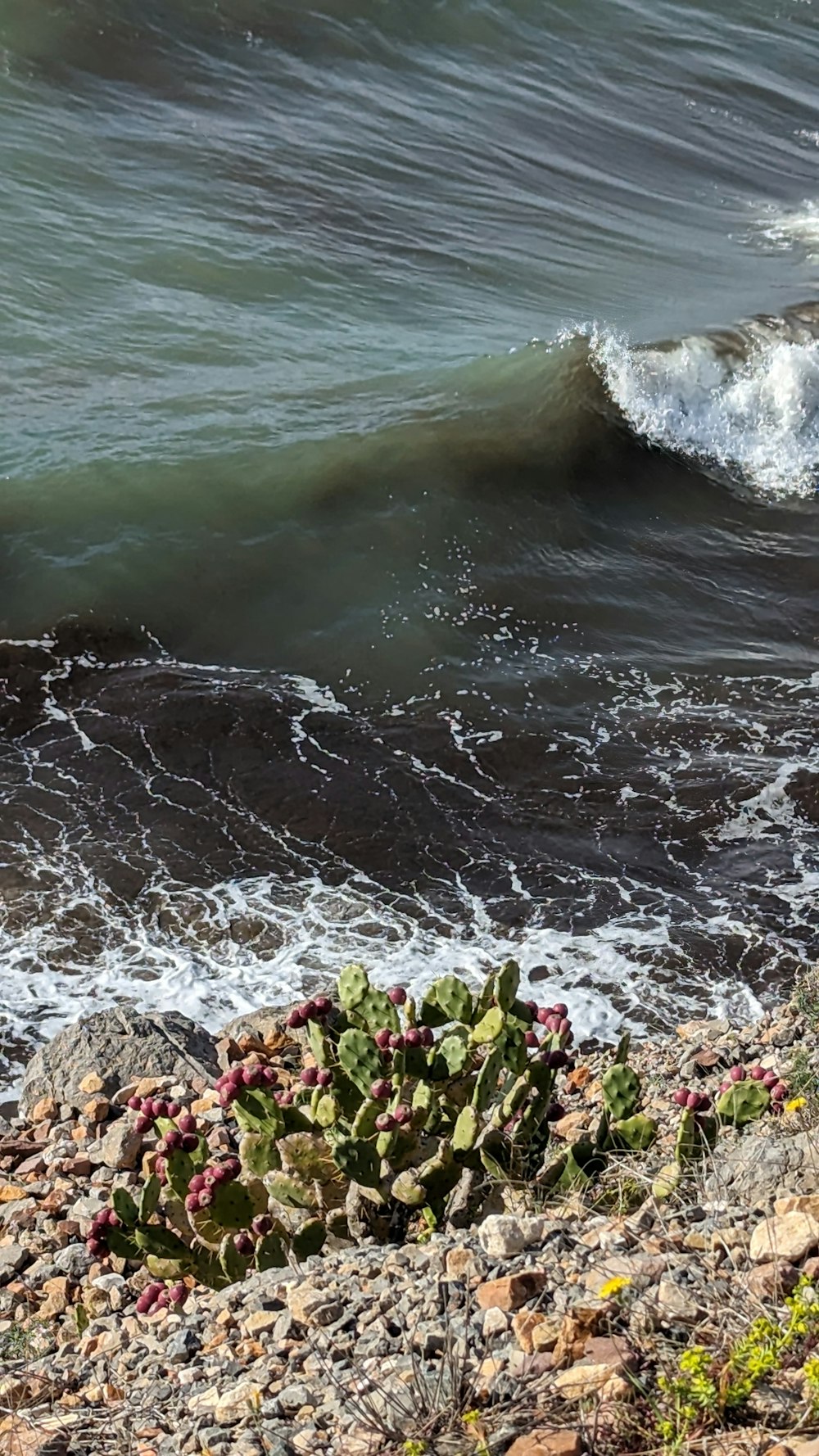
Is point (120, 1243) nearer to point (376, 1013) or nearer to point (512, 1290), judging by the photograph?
point (376, 1013)

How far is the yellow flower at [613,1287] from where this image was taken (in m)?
3.03

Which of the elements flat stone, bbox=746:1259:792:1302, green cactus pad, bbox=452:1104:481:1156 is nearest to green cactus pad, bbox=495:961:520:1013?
green cactus pad, bbox=452:1104:481:1156

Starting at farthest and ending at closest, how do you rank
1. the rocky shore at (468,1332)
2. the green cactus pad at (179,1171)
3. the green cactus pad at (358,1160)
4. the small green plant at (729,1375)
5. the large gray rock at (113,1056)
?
the large gray rock at (113,1056) → the green cactus pad at (179,1171) → the green cactus pad at (358,1160) → the rocky shore at (468,1332) → the small green plant at (729,1375)

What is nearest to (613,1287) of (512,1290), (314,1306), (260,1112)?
(512,1290)

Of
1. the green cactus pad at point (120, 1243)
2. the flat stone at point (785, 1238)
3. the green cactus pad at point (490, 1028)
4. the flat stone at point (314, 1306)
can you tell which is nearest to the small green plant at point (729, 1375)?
the flat stone at point (785, 1238)

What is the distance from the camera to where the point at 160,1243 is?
4.16m

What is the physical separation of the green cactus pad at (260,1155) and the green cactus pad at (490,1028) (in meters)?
0.72

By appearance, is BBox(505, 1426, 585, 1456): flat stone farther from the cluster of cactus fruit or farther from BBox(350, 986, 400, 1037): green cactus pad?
BBox(350, 986, 400, 1037): green cactus pad

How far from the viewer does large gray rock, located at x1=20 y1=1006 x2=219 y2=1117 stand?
5648 millimetres

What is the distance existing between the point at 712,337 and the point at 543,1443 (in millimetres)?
12695

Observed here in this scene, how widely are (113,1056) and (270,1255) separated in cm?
194

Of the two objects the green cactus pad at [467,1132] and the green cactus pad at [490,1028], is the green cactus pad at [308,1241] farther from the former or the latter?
the green cactus pad at [490,1028]

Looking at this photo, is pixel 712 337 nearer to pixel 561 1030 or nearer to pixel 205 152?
pixel 205 152

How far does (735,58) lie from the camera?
22.1 meters
